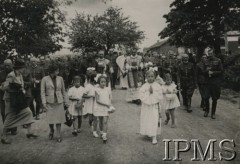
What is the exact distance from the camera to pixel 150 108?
8.34 meters

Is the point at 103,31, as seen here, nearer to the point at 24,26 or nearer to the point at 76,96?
the point at 24,26

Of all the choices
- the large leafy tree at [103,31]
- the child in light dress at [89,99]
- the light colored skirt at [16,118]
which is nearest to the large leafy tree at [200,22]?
the child in light dress at [89,99]

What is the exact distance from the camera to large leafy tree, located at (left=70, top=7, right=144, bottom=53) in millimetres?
50812

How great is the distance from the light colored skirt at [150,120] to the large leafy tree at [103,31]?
4135cm

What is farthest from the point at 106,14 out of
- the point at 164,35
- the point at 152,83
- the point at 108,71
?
the point at 152,83

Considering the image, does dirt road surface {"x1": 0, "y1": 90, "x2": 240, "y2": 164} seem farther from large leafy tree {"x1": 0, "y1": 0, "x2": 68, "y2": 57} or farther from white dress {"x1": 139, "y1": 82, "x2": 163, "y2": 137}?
large leafy tree {"x1": 0, "y1": 0, "x2": 68, "y2": 57}

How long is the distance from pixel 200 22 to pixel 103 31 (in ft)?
99.1

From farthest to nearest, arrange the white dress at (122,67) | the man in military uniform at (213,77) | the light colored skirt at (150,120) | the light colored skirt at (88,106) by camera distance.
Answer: the white dress at (122,67) < the man in military uniform at (213,77) < the light colored skirt at (88,106) < the light colored skirt at (150,120)

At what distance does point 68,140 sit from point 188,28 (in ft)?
54.7

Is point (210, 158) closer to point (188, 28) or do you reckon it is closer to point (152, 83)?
point (152, 83)

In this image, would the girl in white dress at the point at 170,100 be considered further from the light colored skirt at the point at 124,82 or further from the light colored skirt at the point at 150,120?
the light colored skirt at the point at 124,82

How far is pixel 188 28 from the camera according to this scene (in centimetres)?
2338

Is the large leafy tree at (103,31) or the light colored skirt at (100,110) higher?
the large leafy tree at (103,31)

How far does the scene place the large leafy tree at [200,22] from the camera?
22578 millimetres
